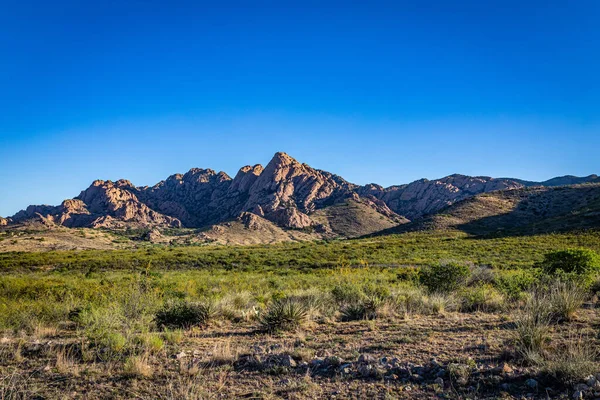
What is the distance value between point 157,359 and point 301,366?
8.83 feet

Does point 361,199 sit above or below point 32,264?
above

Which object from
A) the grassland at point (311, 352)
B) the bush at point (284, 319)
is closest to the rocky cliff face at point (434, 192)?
the grassland at point (311, 352)

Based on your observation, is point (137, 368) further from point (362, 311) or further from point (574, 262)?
point (574, 262)

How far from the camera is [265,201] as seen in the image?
15300 cm

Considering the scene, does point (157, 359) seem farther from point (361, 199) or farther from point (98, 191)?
point (98, 191)

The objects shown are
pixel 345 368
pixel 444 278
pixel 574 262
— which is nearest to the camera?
pixel 345 368

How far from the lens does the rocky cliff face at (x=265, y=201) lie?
456ft

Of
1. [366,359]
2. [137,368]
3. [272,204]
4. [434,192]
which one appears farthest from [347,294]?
[434,192]

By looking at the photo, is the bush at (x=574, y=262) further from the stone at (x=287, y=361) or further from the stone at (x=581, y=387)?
the stone at (x=287, y=361)

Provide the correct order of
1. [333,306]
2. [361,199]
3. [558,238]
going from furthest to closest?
[361,199] < [558,238] < [333,306]

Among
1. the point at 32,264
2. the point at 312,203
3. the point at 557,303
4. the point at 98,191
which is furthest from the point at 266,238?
the point at 98,191

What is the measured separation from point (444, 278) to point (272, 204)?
133361 millimetres

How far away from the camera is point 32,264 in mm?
38188

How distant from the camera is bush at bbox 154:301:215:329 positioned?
8.85m
